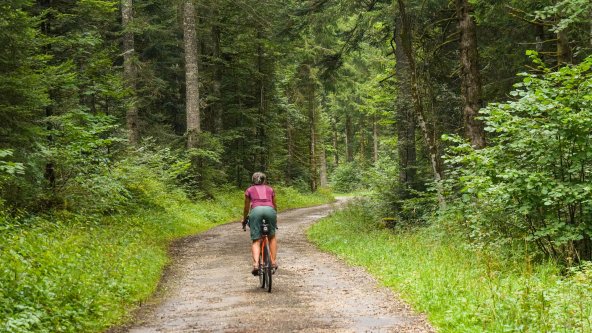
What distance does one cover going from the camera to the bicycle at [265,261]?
9133 millimetres

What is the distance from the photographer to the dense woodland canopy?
9.13 meters

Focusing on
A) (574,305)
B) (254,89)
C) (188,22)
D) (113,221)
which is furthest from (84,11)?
(254,89)

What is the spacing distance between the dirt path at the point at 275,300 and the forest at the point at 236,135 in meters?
0.62

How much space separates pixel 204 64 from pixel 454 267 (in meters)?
21.3

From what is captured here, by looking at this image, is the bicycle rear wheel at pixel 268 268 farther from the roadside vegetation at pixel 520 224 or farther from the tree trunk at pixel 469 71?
the tree trunk at pixel 469 71

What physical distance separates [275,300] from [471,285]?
2985 mm

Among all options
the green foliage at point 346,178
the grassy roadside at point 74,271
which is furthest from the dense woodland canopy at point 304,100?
the green foliage at point 346,178

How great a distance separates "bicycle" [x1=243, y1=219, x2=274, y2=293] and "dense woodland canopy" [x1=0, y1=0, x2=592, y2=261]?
3.51 meters

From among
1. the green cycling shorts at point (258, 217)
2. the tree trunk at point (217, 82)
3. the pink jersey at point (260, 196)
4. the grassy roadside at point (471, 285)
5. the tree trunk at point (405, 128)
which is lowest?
the grassy roadside at point (471, 285)

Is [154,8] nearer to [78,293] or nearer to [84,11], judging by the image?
[84,11]

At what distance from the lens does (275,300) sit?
841 centimetres

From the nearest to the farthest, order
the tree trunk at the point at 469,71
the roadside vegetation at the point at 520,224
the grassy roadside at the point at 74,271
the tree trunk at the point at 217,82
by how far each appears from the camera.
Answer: the grassy roadside at the point at 74,271 < the roadside vegetation at the point at 520,224 < the tree trunk at the point at 469,71 < the tree trunk at the point at 217,82

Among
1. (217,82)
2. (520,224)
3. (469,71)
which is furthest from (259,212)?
(217,82)

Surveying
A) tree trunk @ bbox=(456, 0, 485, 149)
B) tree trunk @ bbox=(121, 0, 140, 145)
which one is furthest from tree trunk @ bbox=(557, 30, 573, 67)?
tree trunk @ bbox=(121, 0, 140, 145)
